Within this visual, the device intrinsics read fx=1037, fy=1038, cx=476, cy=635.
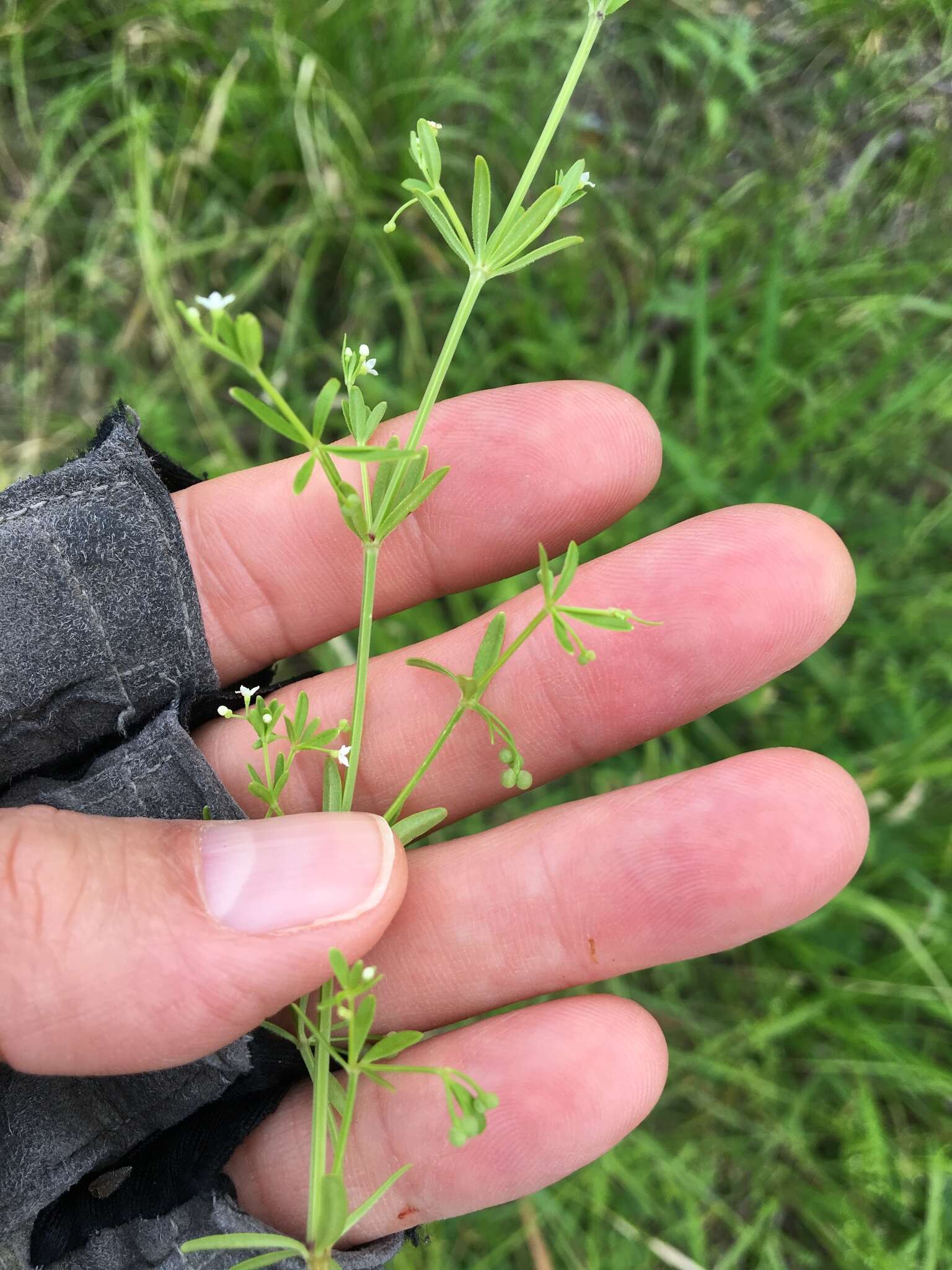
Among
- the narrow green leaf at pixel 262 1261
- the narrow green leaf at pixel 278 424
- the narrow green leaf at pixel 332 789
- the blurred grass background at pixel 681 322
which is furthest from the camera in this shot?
the blurred grass background at pixel 681 322

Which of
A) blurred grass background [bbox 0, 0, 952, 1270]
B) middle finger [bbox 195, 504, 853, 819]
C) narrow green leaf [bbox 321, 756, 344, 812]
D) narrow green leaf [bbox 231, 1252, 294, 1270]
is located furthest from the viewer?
blurred grass background [bbox 0, 0, 952, 1270]

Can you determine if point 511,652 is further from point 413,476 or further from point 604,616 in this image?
point 413,476

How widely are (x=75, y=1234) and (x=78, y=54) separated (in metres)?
4.28

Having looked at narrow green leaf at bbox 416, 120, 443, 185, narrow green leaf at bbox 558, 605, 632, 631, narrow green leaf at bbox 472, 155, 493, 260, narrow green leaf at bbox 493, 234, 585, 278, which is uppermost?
narrow green leaf at bbox 416, 120, 443, 185

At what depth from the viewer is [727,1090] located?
3.39 metres

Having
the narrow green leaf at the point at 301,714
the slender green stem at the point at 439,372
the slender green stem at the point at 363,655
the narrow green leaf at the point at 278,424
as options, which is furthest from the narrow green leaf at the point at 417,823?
the narrow green leaf at the point at 278,424

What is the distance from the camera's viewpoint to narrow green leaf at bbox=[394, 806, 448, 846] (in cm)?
236

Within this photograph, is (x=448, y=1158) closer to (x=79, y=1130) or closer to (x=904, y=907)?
(x=79, y=1130)

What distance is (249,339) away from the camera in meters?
1.66

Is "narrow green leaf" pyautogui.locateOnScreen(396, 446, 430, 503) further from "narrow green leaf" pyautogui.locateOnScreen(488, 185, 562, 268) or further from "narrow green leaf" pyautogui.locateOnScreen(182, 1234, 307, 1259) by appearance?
"narrow green leaf" pyautogui.locateOnScreen(182, 1234, 307, 1259)

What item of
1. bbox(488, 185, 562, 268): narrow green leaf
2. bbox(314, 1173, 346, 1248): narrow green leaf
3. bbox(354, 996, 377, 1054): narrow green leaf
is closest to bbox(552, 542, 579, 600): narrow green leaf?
bbox(488, 185, 562, 268): narrow green leaf

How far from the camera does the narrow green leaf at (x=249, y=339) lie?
1.64m

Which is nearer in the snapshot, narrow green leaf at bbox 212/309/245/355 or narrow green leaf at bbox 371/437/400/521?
narrow green leaf at bbox 212/309/245/355

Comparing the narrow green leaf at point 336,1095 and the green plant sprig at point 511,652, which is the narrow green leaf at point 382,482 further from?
the narrow green leaf at point 336,1095
